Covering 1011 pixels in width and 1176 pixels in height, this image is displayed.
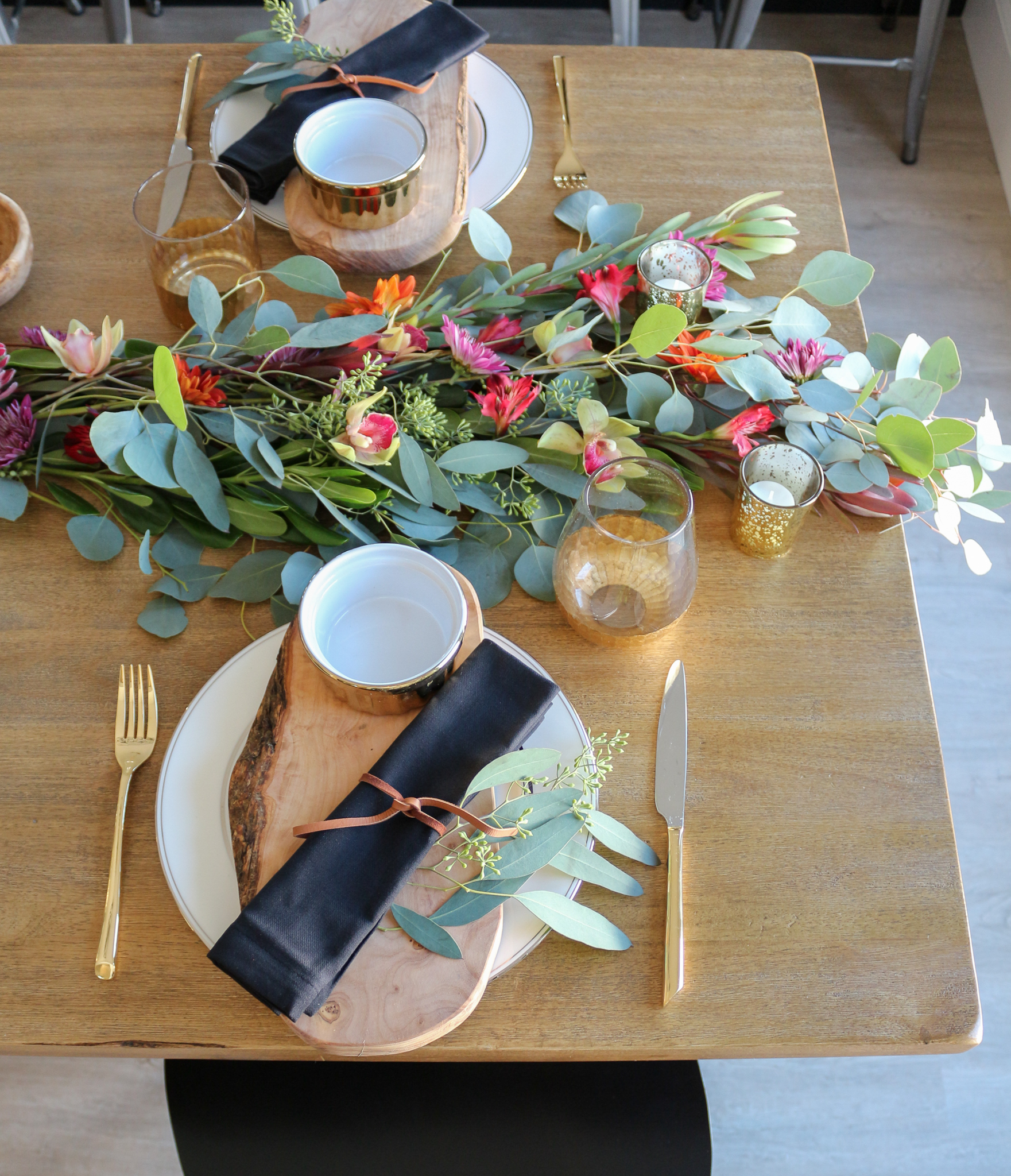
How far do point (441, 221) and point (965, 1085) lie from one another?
1318 mm

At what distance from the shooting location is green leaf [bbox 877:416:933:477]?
72 cm

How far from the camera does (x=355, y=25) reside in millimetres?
1048

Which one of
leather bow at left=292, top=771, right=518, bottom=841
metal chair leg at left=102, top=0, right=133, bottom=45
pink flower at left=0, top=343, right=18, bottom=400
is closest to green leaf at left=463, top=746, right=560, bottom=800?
leather bow at left=292, top=771, right=518, bottom=841

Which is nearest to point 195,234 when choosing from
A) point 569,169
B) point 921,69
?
point 569,169

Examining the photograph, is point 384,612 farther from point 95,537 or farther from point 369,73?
point 369,73

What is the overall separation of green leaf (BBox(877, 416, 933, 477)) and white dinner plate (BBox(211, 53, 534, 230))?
467mm

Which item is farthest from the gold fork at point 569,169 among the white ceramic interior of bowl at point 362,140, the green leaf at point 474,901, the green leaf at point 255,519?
the green leaf at point 474,901

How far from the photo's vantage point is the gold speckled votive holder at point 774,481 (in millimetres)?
760

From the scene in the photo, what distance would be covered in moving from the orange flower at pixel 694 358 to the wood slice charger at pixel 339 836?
0.84ft

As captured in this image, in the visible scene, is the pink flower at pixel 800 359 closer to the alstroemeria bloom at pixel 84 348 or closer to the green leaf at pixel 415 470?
the green leaf at pixel 415 470

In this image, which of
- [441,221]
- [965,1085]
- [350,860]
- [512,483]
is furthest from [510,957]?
[965,1085]

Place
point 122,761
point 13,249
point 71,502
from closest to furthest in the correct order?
point 122,761 < point 71,502 < point 13,249

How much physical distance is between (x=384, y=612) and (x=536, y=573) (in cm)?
13

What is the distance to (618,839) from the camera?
0.66 meters
